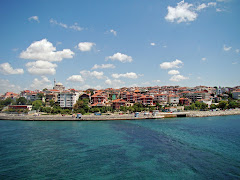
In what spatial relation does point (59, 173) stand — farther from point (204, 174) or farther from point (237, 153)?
point (237, 153)

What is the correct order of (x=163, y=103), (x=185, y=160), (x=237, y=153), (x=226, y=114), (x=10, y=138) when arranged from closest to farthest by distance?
1. (x=185, y=160)
2. (x=237, y=153)
3. (x=10, y=138)
4. (x=226, y=114)
5. (x=163, y=103)

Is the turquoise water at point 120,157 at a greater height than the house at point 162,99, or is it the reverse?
the house at point 162,99

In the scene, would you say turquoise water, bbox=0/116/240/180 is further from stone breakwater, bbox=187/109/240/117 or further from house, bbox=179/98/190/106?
house, bbox=179/98/190/106

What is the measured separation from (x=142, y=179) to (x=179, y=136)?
1253 cm

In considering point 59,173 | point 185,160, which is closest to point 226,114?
point 185,160

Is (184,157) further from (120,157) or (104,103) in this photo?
(104,103)

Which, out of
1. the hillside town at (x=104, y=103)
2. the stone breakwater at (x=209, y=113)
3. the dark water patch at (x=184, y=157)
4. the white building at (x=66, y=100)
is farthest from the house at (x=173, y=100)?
the dark water patch at (x=184, y=157)

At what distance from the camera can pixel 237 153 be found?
15836mm

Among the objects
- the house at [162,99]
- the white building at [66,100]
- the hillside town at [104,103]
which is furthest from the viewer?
the house at [162,99]

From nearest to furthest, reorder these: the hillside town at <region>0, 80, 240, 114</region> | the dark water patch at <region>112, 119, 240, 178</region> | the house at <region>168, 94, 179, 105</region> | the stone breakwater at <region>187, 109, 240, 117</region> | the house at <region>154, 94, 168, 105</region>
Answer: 1. the dark water patch at <region>112, 119, 240, 178</region>
2. the stone breakwater at <region>187, 109, 240, 117</region>
3. the hillside town at <region>0, 80, 240, 114</region>
4. the house at <region>154, 94, 168, 105</region>
5. the house at <region>168, 94, 179, 105</region>

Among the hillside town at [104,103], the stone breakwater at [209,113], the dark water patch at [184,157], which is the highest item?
the hillside town at [104,103]

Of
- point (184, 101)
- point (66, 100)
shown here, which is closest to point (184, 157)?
point (66, 100)

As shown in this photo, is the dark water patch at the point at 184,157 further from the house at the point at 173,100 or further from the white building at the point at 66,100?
the house at the point at 173,100

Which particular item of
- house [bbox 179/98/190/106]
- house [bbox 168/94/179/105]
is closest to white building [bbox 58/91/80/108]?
house [bbox 168/94/179/105]
